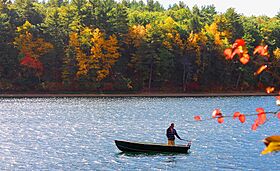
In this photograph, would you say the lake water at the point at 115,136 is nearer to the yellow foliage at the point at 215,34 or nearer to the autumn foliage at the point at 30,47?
the autumn foliage at the point at 30,47

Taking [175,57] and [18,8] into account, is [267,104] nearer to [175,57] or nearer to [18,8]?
[175,57]

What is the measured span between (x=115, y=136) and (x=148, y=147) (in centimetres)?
839

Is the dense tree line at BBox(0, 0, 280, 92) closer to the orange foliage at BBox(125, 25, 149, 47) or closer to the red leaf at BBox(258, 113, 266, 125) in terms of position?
the orange foliage at BBox(125, 25, 149, 47)

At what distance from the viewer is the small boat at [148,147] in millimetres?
31266

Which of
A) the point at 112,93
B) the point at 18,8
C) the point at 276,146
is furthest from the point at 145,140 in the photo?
the point at 18,8

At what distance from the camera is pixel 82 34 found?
3425 inches

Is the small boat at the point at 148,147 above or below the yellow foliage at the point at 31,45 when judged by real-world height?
below

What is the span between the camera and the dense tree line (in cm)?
8369

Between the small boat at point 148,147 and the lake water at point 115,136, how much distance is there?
578 millimetres

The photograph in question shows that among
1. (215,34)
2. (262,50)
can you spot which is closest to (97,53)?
(215,34)

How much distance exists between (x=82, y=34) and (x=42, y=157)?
5857cm

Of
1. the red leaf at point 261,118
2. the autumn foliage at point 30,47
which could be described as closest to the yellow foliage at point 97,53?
the autumn foliage at point 30,47

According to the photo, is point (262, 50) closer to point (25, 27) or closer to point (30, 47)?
point (30, 47)

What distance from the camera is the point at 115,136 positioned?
39344mm
